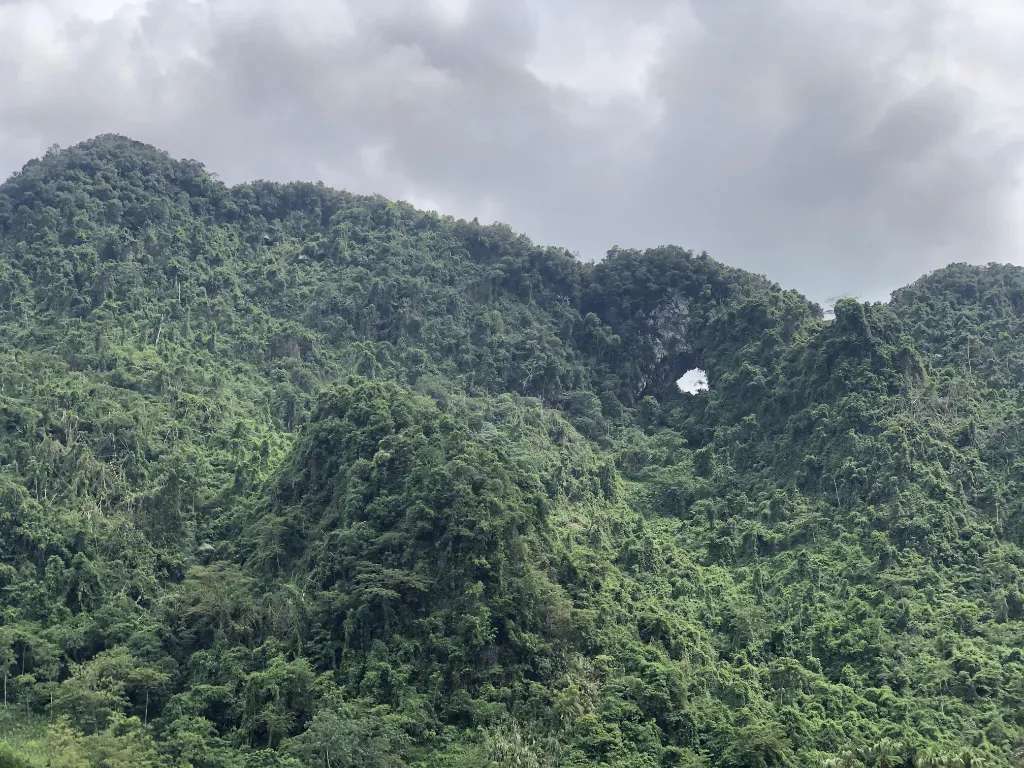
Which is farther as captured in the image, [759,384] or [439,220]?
[439,220]

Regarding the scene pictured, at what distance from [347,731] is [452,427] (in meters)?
14.3

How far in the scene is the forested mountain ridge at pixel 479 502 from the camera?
1422 inches

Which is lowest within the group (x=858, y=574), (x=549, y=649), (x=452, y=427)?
(x=549, y=649)

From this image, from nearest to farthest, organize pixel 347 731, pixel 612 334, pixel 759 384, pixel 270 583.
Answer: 1. pixel 347 731
2. pixel 270 583
3. pixel 759 384
4. pixel 612 334

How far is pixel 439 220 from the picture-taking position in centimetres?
7456

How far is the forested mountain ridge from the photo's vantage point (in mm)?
36125

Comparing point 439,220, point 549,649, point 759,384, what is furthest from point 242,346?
point 549,649

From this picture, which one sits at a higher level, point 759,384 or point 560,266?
point 560,266

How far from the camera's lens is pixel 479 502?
132 feet

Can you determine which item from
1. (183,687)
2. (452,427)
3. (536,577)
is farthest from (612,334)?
(183,687)

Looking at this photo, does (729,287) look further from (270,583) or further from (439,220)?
(270,583)

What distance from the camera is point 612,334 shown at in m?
67.2

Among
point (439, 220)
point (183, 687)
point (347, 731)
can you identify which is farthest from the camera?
point (439, 220)

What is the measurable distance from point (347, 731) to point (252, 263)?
130 ft
